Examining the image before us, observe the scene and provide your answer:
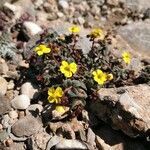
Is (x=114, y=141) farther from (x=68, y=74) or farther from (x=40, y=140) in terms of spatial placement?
(x=68, y=74)

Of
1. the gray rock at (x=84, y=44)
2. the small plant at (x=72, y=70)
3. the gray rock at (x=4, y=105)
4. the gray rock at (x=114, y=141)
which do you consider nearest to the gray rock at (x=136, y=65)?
the small plant at (x=72, y=70)

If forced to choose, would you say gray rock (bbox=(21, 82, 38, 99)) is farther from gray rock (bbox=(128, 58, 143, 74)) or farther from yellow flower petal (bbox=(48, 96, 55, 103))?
gray rock (bbox=(128, 58, 143, 74))

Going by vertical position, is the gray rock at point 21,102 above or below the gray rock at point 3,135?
above

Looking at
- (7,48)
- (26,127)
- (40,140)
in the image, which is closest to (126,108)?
(40,140)

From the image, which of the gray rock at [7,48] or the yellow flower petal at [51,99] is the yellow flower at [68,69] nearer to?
the yellow flower petal at [51,99]

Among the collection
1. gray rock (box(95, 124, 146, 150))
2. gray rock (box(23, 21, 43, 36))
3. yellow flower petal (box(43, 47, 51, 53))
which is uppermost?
yellow flower petal (box(43, 47, 51, 53))

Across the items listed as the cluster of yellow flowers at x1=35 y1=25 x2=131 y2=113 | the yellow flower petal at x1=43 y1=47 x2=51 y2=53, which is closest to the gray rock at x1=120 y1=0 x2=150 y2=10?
the cluster of yellow flowers at x1=35 y1=25 x2=131 y2=113
